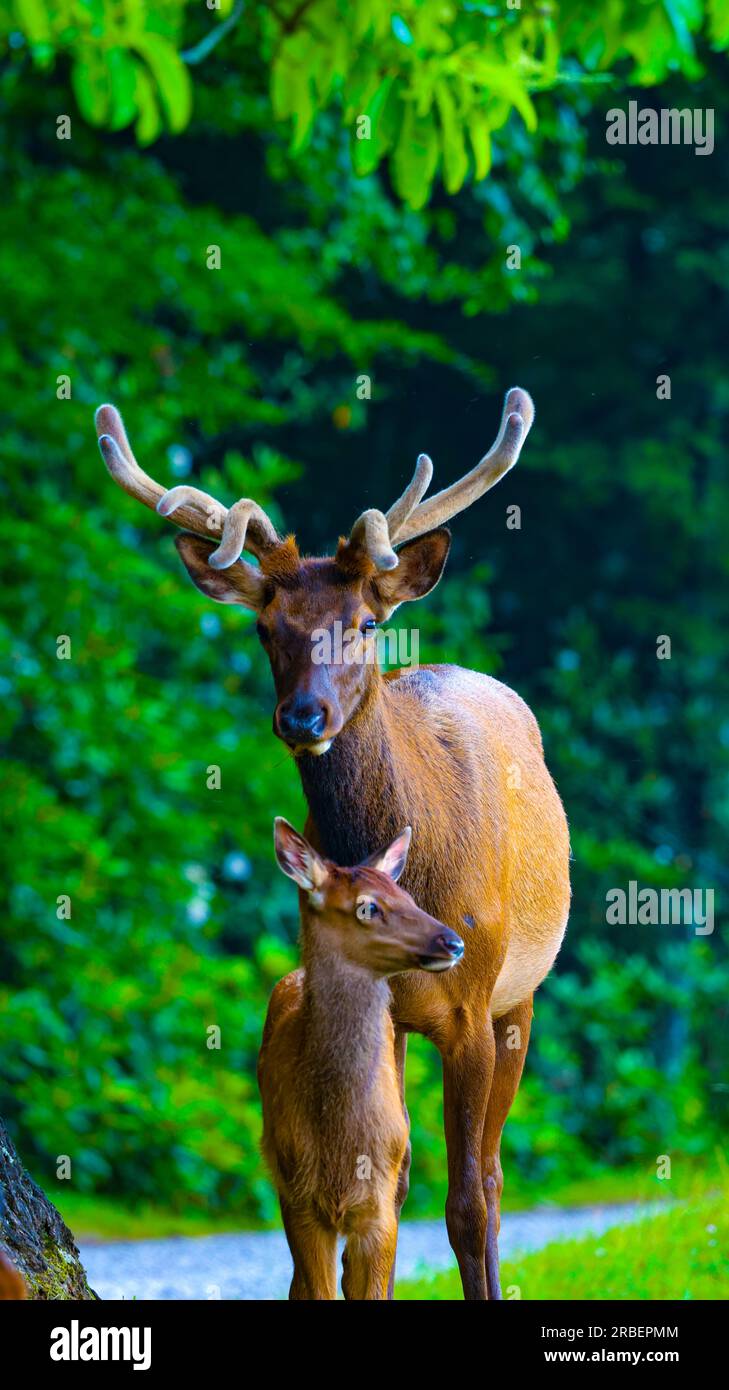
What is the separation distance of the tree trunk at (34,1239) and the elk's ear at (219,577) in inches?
62.1

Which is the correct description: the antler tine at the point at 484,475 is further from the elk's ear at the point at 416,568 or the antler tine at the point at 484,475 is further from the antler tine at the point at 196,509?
the antler tine at the point at 196,509

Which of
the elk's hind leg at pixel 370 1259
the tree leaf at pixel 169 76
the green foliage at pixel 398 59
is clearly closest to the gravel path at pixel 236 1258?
the elk's hind leg at pixel 370 1259

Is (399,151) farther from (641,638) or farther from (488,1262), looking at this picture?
(641,638)

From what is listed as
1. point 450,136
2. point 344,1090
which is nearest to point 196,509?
point 344,1090

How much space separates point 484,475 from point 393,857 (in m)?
1.01

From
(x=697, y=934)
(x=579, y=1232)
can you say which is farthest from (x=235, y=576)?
(x=697, y=934)

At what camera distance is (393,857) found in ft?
13.9

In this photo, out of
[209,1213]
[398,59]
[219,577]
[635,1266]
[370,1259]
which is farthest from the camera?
[209,1213]

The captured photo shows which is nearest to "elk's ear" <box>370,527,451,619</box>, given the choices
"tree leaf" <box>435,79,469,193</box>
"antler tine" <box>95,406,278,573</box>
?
"antler tine" <box>95,406,278,573</box>

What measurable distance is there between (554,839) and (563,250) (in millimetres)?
9486

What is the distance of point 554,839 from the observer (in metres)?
5.30

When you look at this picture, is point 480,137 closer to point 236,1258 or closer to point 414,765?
point 414,765

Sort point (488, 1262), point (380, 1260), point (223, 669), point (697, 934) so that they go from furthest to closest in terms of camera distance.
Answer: point (697, 934), point (223, 669), point (488, 1262), point (380, 1260)
